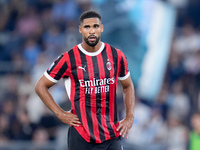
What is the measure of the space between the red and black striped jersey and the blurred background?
12.0 ft

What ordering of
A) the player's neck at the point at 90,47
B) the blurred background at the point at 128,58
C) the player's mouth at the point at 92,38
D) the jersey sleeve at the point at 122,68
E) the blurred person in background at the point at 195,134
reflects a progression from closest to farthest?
the player's mouth at the point at 92,38 < the player's neck at the point at 90,47 < the jersey sleeve at the point at 122,68 < the blurred person in background at the point at 195,134 < the blurred background at the point at 128,58

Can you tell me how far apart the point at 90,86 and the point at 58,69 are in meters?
0.38

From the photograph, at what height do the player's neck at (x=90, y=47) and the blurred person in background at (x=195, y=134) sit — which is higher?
the player's neck at (x=90, y=47)

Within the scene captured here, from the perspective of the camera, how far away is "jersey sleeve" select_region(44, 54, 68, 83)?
525 cm

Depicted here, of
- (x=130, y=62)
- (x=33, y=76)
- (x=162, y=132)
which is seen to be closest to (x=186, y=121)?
(x=162, y=132)

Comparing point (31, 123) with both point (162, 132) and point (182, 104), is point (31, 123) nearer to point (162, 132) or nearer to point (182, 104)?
point (162, 132)

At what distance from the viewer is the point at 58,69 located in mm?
5273

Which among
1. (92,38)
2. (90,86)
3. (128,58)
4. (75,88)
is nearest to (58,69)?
(75,88)

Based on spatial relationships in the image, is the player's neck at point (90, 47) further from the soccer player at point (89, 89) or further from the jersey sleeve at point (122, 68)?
the jersey sleeve at point (122, 68)

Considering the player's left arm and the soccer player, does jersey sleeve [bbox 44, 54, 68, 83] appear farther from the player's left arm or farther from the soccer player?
the player's left arm

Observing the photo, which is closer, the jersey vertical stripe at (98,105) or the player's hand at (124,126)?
the jersey vertical stripe at (98,105)

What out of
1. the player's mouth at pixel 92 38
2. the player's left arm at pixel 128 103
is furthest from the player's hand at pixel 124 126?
the player's mouth at pixel 92 38

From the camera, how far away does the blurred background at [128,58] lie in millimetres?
9516

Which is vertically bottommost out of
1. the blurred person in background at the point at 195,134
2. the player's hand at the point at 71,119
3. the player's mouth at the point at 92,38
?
the blurred person in background at the point at 195,134
